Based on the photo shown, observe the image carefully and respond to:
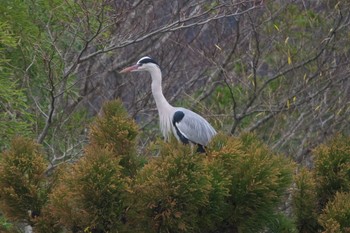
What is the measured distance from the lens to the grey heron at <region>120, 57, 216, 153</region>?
11.1m

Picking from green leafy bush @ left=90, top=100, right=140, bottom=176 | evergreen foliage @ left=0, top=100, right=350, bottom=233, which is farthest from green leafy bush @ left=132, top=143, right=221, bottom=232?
green leafy bush @ left=90, top=100, right=140, bottom=176

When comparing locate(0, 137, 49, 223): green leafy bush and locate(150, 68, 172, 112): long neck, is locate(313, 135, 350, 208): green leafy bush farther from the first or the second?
locate(150, 68, 172, 112): long neck

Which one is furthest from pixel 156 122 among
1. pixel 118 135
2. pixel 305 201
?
pixel 305 201

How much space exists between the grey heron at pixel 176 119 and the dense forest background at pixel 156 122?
0.26 metres

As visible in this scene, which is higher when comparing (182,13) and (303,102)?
(182,13)

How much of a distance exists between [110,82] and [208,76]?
1346 millimetres

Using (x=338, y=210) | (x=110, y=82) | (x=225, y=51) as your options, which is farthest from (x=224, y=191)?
(x=110, y=82)

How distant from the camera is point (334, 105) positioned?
40.7ft

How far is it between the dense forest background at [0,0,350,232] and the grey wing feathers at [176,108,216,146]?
0.22 m

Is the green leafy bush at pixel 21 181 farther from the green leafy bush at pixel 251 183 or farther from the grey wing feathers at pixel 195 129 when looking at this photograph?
the grey wing feathers at pixel 195 129

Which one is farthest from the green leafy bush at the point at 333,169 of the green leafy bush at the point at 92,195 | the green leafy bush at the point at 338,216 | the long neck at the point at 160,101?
the long neck at the point at 160,101

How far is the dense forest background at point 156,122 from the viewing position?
234 inches

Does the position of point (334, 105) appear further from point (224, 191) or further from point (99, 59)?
point (224, 191)

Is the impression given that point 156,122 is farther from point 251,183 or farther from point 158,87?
point 251,183
